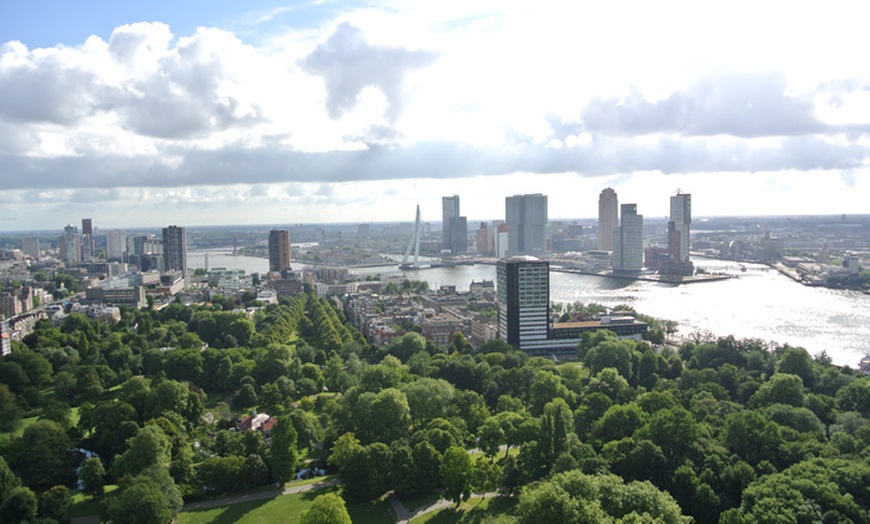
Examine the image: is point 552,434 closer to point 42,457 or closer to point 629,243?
point 42,457

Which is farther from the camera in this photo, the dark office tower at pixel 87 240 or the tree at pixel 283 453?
the dark office tower at pixel 87 240

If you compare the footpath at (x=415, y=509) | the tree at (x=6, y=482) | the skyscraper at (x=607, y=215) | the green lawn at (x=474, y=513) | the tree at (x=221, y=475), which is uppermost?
the skyscraper at (x=607, y=215)

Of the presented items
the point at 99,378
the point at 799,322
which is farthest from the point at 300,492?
the point at 799,322

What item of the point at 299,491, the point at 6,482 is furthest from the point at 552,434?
the point at 6,482

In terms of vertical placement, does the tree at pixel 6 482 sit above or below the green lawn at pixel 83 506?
above

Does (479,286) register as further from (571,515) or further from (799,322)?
(571,515)

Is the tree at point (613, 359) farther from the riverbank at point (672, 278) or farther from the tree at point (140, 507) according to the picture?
the riverbank at point (672, 278)

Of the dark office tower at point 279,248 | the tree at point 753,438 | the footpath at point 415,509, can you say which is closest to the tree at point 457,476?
the footpath at point 415,509
